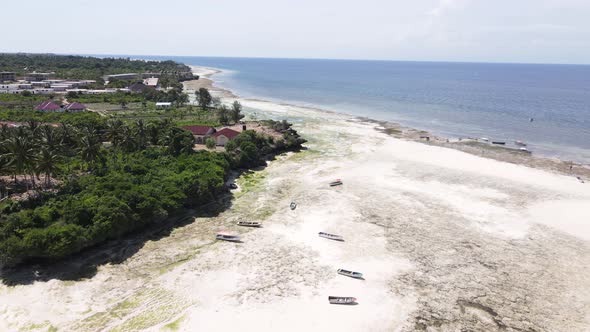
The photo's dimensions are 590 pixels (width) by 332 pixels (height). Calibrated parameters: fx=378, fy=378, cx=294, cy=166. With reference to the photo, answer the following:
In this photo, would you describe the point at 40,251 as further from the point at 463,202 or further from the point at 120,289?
the point at 463,202

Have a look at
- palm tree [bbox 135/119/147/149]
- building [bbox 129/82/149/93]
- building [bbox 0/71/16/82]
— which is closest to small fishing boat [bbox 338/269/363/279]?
palm tree [bbox 135/119/147/149]

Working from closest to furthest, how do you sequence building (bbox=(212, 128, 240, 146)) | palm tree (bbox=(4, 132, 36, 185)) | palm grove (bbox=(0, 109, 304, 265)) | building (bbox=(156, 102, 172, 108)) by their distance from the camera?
palm grove (bbox=(0, 109, 304, 265)) → palm tree (bbox=(4, 132, 36, 185)) → building (bbox=(212, 128, 240, 146)) → building (bbox=(156, 102, 172, 108))

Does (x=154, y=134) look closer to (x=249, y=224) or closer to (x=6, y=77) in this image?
(x=249, y=224)

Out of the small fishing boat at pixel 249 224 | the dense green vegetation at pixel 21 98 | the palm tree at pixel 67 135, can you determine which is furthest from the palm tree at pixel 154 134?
the dense green vegetation at pixel 21 98

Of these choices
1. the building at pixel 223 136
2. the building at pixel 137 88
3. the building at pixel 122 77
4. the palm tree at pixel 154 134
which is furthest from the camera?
the building at pixel 122 77

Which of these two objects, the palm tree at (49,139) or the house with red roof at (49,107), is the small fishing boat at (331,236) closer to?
the palm tree at (49,139)

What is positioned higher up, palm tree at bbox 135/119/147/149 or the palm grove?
palm tree at bbox 135/119/147/149

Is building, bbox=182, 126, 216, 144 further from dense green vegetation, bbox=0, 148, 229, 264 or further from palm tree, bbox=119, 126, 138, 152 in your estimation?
dense green vegetation, bbox=0, 148, 229, 264

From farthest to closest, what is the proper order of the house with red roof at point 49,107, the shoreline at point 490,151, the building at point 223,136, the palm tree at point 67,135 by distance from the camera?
the house with red roof at point 49,107
the building at point 223,136
the shoreline at point 490,151
the palm tree at point 67,135
